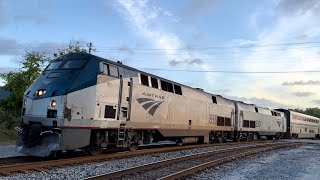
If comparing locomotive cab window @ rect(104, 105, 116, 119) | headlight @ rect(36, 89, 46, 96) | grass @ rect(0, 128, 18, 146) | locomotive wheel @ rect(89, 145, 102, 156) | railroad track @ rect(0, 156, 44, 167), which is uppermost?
headlight @ rect(36, 89, 46, 96)

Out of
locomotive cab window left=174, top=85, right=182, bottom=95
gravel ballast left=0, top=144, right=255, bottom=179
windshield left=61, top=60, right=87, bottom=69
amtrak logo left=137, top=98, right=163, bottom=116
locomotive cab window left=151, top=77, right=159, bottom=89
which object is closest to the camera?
gravel ballast left=0, top=144, right=255, bottom=179

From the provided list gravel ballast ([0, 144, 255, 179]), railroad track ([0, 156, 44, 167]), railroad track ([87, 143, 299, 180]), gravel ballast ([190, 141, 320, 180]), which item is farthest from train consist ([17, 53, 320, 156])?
gravel ballast ([190, 141, 320, 180])

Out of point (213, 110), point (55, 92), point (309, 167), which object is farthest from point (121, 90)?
point (213, 110)

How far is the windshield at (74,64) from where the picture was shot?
12527mm

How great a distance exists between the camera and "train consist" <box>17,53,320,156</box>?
11.3 meters

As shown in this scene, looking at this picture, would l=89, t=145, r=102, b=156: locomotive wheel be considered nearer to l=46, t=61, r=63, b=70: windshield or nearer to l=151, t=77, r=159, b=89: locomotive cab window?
l=46, t=61, r=63, b=70: windshield

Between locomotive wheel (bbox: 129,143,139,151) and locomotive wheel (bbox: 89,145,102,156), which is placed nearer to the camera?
locomotive wheel (bbox: 89,145,102,156)

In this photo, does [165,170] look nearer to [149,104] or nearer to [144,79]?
[149,104]

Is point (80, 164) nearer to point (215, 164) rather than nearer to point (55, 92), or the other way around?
point (55, 92)

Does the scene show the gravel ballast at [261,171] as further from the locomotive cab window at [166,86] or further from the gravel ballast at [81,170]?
the locomotive cab window at [166,86]

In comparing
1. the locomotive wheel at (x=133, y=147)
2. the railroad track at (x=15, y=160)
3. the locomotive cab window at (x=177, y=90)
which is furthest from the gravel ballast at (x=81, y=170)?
the locomotive cab window at (x=177, y=90)

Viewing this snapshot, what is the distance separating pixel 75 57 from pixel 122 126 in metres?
3.17

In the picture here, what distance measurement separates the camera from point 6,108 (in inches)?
1200

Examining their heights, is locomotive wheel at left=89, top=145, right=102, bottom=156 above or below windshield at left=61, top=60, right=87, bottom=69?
below
